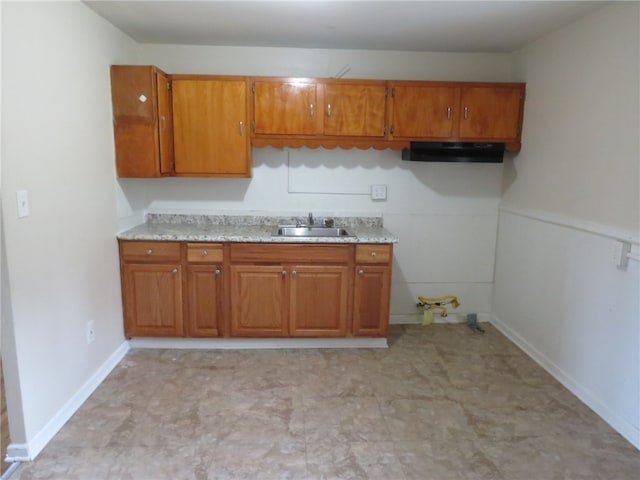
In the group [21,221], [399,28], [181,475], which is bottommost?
[181,475]

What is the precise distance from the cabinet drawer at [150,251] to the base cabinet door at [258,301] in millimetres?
437

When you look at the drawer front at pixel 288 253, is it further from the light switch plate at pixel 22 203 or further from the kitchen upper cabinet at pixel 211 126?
the light switch plate at pixel 22 203

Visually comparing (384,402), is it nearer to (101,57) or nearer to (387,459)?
(387,459)

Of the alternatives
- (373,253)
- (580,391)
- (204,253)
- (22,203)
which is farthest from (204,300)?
(580,391)

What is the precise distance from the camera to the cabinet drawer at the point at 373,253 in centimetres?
315

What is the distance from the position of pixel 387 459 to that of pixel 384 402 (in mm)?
510

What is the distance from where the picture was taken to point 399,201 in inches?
147

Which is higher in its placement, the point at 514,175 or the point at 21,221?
the point at 514,175

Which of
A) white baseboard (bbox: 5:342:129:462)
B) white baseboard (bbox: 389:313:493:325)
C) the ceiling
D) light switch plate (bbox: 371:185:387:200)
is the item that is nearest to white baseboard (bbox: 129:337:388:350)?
white baseboard (bbox: 5:342:129:462)

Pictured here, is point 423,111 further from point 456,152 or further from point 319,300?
point 319,300

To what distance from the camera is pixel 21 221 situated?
1944 mm

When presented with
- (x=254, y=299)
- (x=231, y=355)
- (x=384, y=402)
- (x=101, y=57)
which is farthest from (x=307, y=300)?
(x=101, y=57)

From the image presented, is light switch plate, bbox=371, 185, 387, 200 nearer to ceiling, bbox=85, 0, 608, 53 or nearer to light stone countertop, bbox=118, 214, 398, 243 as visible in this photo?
light stone countertop, bbox=118, 214, 398, 243

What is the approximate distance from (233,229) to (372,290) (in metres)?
1.20
